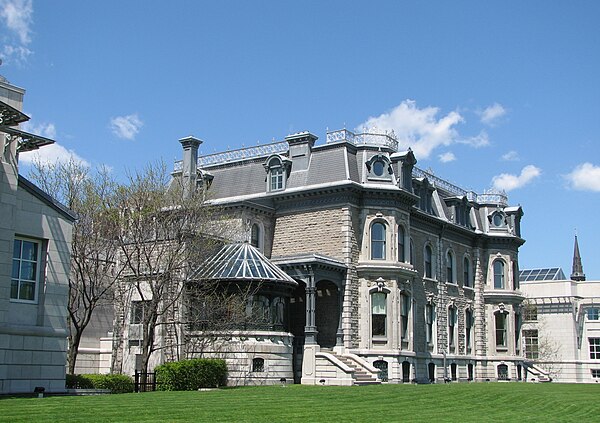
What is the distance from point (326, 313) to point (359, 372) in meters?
4.53

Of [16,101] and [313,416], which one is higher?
[16,101]

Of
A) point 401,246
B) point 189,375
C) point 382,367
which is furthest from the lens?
point 401,246

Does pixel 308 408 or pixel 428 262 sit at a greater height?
pixel 428 262

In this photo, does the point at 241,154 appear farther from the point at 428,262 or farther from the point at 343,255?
the point at 428,262

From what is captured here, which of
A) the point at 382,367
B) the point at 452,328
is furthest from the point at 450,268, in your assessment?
the point at 382,367

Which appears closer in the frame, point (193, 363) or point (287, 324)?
point (193, 363)

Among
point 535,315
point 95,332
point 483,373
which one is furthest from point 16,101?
point 535,315

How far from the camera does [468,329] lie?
5091 centimetres

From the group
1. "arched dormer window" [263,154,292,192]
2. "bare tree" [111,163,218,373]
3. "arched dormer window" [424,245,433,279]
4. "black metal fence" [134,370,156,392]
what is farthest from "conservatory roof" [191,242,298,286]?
"arched dormer window" [424,245,433,279]

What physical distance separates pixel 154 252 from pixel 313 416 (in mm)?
17896

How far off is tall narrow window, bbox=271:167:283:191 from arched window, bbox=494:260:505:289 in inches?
742

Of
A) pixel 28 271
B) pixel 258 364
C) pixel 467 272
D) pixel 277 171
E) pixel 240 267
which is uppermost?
pixel 277 171

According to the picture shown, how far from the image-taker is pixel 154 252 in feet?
110

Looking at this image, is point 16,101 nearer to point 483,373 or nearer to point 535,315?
point 483,373
